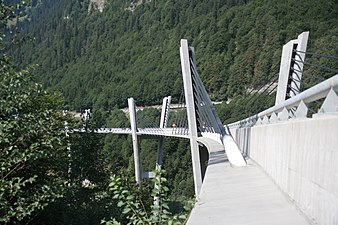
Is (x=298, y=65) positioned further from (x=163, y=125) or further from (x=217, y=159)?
(x=163, y=125)

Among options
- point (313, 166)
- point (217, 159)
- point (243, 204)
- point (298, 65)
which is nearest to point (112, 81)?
point (298, 65)

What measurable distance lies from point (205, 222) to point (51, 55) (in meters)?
153

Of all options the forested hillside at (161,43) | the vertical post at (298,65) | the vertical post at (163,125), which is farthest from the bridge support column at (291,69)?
the forested hillside at (161,43)

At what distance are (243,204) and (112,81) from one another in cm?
11527

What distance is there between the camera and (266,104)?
18.8m

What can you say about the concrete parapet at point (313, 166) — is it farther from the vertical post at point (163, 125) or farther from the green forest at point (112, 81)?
the vertical post at point (163, 125)

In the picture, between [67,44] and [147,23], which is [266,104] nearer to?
[147,23]

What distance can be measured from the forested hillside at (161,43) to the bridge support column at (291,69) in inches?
1015

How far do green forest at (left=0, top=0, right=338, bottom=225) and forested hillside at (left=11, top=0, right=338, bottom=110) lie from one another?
34cm

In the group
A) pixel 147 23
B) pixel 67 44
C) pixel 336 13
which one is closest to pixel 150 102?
pixel 336 13

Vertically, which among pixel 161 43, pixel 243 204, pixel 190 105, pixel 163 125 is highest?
pixel 161 43

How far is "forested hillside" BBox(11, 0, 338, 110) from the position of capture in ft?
234

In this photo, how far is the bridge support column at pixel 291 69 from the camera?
10422 mm

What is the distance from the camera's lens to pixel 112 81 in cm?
11762
